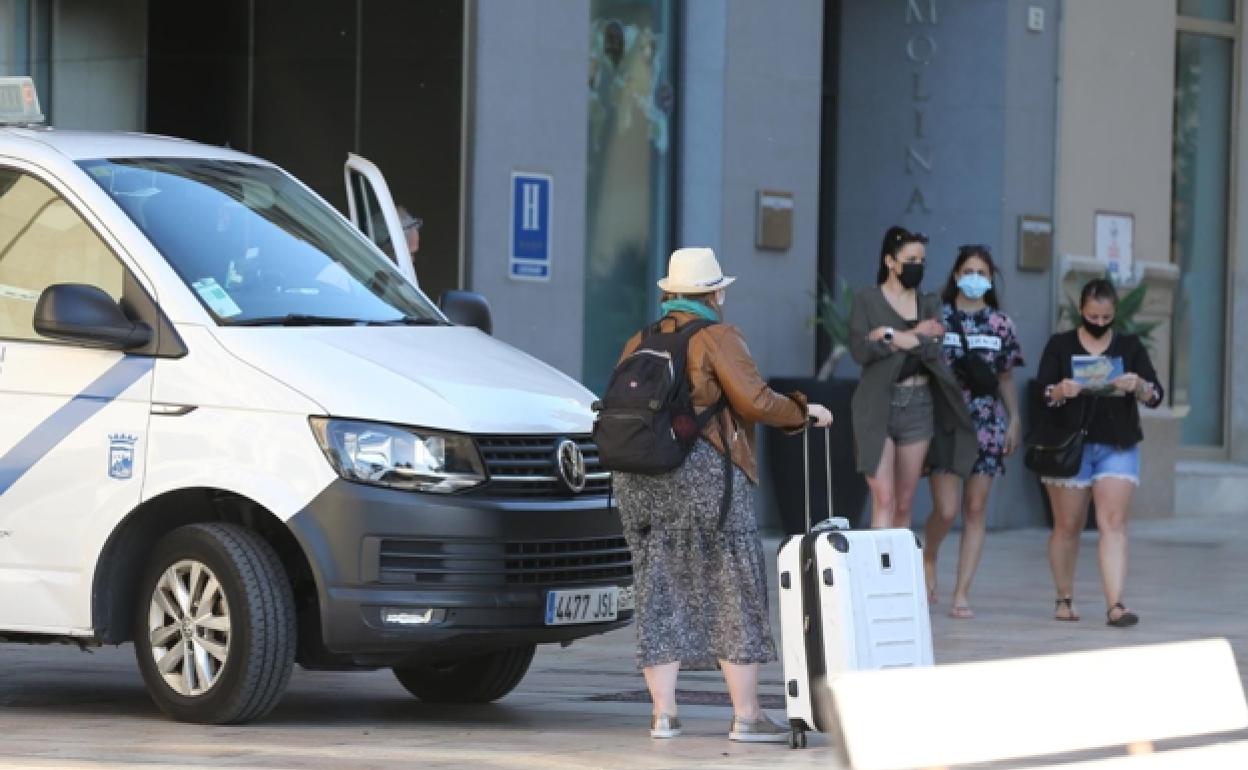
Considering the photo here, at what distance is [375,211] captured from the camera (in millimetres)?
11352

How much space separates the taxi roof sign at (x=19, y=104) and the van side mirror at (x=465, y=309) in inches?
68.0

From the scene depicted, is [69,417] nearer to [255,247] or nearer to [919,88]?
[255,247]

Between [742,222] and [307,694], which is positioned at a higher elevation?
[742,222]

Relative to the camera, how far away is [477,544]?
9195mm

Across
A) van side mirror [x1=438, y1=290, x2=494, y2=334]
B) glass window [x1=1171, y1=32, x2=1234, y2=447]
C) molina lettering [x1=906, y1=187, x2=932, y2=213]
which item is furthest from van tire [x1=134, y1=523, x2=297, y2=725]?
glass window [x1=1171, y1=32, x2=1234, y2=447]

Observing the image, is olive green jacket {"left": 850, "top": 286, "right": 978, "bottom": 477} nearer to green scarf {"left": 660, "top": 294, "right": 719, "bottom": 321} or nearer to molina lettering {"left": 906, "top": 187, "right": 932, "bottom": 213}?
green scarf {"left": 660, "top": 294, "right": 719, "bottom": 321}

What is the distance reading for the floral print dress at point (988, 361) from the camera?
552 inches

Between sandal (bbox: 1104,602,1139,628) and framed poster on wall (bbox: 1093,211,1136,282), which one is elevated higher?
framed poster on wall (bbox: 1093,211,1136,282)

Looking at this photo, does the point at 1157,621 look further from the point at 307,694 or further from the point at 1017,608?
the point at 307,694

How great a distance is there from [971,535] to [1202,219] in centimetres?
986

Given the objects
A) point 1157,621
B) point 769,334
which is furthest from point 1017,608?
point 769,334

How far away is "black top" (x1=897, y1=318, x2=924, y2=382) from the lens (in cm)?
1362

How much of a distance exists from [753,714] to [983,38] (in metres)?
11.6

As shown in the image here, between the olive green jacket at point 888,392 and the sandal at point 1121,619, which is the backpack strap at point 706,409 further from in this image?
the sandal at point 1121,619
